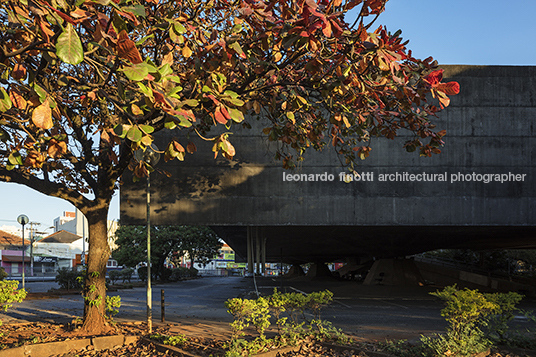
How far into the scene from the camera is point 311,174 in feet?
52.5

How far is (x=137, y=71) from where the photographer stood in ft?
11.3

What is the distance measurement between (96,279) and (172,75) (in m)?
6.69

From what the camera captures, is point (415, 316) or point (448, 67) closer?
point (415, 316)

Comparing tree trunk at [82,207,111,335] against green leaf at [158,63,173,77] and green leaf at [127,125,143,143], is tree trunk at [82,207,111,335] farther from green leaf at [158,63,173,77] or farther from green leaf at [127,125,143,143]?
green leaf at [158,63,173,77]

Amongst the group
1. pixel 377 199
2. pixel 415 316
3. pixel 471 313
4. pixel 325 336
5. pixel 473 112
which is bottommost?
pixel 415 316

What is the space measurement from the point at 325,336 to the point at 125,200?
1038 centimetres

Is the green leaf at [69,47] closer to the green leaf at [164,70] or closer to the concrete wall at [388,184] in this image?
the green leaf at [164,70]

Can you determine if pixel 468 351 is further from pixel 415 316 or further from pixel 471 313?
pixel 415 316

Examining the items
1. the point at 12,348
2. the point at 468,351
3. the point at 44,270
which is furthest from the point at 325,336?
the point at 44,270

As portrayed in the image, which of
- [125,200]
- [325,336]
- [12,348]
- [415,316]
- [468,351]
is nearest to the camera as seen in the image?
[468,351]

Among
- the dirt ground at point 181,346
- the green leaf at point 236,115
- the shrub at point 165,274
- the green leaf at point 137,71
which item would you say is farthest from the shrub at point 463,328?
the shrub at point 165,274

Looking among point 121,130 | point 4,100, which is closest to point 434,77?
point 121,130

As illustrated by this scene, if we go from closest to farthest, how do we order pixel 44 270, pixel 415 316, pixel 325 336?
pixel 325 336
pixel 415 316
pixel 44 270

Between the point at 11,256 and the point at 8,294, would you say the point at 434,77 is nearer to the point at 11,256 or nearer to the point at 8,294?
the point at 8,294
